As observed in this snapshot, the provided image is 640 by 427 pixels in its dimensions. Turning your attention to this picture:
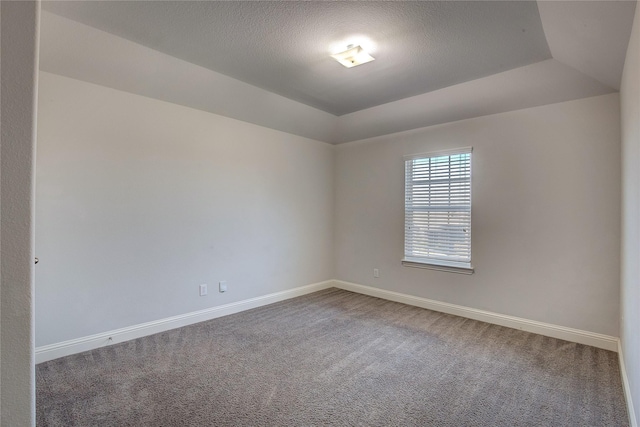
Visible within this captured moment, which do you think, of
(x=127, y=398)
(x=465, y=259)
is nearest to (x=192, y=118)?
(x=127, y=398)

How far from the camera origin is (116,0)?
2014mm

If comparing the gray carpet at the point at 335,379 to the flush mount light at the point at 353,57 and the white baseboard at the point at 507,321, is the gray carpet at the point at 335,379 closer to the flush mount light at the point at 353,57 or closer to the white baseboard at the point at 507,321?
the white baseboard at the point at 507,321

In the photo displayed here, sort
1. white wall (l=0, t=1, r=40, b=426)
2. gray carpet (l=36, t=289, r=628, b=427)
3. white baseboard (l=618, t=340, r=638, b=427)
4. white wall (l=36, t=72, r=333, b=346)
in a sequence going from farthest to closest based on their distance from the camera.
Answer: white wall (l=36, t=72, r=333, b=346) < gray carpet (l=36, t=289, r=628, b=427) < white baseboard (l=618, t=340, r=638, b=427) < white wall (l=0, t=1, r=40, b=426)

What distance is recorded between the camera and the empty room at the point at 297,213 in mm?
1938

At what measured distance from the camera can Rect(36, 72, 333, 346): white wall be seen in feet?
8.68

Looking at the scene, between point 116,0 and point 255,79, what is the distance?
1369 millimetres

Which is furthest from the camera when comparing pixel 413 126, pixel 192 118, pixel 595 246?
pixel 413 126

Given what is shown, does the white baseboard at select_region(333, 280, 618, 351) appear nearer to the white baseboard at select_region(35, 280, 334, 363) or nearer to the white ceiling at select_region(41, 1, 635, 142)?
the white baseboard at select_region(35, 280, 334, 363)

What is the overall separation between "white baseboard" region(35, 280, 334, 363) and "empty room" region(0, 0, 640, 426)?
0.02 metres

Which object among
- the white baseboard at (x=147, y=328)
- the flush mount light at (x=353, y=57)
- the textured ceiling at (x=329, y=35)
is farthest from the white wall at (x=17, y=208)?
the white baseboard at (x=147, y=328)

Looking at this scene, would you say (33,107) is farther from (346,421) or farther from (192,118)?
(192,118)

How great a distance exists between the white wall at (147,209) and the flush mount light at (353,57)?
172 cm

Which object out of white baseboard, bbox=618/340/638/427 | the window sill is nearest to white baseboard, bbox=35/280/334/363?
the window sill

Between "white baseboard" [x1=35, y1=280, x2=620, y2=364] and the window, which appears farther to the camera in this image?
the window
